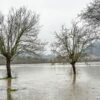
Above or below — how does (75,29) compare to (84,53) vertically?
above

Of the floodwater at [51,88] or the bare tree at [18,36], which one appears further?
the bare tree at [18,36]

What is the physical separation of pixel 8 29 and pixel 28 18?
3061mm

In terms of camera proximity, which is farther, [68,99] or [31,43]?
[31,43]

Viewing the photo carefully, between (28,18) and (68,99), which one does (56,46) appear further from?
(68,99)

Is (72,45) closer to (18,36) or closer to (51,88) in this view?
(18,36)

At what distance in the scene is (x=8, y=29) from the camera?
134 feet

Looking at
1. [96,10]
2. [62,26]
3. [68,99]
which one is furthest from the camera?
[62,26]

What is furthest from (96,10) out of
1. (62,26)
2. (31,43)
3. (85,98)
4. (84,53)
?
(62,26)

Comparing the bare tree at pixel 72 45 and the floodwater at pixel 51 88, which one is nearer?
the floodwater at pixel 51 88

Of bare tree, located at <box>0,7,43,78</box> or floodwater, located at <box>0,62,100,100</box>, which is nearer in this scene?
floodwater, located at <box>0,62,100,100</box>

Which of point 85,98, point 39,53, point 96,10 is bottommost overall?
point 85,98

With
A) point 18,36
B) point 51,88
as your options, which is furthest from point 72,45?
point 51,88

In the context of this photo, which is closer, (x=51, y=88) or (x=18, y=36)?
(x=51, y=88)

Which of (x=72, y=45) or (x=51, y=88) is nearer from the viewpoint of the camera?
(x=51, y=88)
